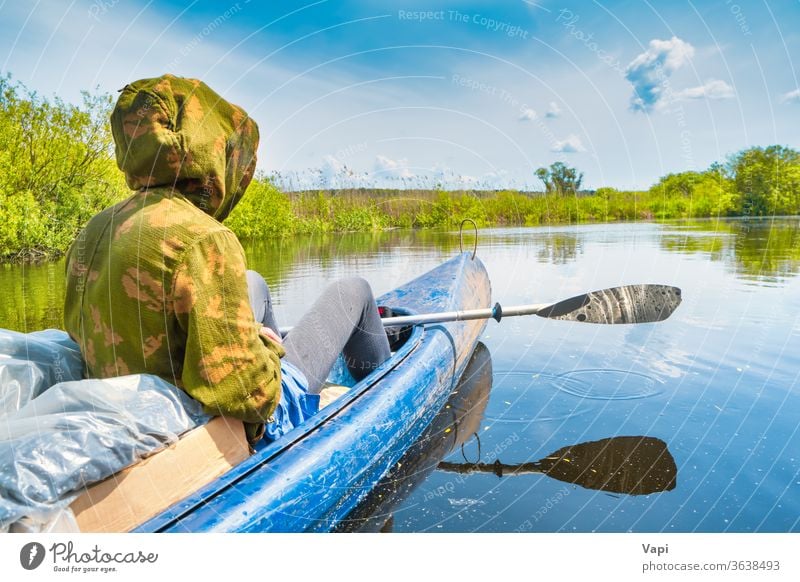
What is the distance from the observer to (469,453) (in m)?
3.32

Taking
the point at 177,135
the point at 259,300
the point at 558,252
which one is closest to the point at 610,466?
the point at 259,300

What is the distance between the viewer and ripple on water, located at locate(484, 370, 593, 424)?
3.68m

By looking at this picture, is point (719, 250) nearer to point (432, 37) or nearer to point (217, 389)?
point (432, 37)

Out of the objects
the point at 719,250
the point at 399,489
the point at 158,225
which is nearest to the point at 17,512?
the point at 158,225

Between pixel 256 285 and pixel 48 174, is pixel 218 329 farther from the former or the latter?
pixel 48 174

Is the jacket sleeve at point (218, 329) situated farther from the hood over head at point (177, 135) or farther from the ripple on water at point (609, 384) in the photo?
the ripple on water at point (609, 384)

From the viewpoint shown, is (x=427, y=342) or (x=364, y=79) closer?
(x=364, y=79)

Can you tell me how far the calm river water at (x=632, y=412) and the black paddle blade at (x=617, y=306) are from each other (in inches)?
16.6

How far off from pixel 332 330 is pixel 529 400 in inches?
68.1

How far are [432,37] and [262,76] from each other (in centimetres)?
98

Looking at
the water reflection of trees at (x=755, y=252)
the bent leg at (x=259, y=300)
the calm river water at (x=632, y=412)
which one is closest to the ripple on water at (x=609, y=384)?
the calm river water at (x=632, y=412)

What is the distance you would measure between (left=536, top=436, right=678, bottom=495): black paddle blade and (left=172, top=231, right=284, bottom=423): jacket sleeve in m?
1.80

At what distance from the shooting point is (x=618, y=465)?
9.89ft

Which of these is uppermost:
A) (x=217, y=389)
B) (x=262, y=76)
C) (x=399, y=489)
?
(x=262, y=76)
